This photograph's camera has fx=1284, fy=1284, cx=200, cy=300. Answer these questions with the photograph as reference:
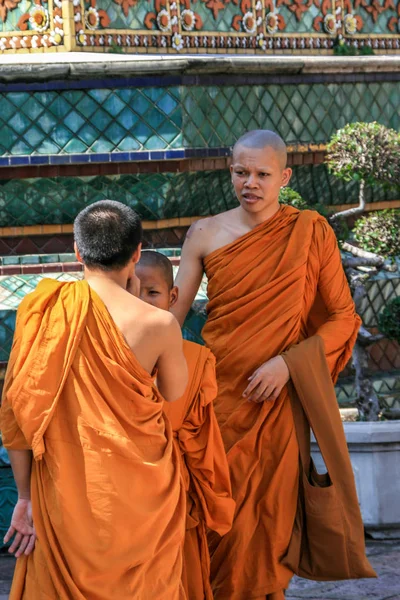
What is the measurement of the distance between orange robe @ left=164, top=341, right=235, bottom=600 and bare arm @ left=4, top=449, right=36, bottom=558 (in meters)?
0.60

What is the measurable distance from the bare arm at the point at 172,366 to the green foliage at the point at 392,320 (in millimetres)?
2428

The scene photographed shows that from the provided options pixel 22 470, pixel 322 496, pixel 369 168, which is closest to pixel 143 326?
pixel 22 470

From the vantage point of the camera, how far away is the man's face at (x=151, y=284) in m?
4.32

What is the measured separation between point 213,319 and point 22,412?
1332mm

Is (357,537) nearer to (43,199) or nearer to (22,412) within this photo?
(22,412)

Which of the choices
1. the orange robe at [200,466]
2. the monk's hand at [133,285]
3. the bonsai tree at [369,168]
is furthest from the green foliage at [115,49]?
the monk's hand at [133,285]

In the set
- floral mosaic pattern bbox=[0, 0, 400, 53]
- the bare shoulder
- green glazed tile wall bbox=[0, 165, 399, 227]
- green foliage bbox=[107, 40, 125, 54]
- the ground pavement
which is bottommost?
the ground pavement

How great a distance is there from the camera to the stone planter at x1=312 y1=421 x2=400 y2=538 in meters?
5.85

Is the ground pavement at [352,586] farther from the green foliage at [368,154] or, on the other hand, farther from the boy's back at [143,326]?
the green foliage at [368,154]

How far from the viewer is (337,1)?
785 centimetres

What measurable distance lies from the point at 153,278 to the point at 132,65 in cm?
233

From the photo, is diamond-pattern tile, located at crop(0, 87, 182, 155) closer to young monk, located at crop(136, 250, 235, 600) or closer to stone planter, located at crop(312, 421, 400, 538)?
stone planter, located at crop(312, 421, 400, 538)

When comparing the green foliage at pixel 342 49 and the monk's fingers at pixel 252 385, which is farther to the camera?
the green foliage at pixel 342 49

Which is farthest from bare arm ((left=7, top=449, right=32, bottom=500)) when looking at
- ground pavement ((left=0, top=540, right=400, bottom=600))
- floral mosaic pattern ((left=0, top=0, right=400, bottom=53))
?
floral mosaic pattern ((left=0, top=0, right=400, bottom=53))
